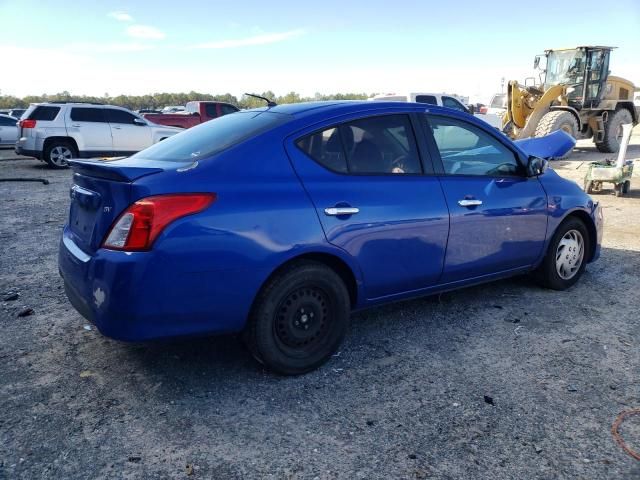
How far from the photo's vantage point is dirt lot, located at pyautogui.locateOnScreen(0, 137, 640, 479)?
250 cm

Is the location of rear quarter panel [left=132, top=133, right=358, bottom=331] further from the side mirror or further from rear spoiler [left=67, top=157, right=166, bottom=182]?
the side mirror

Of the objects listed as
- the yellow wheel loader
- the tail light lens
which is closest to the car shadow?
the yellow wheel loader

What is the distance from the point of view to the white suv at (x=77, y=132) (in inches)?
550

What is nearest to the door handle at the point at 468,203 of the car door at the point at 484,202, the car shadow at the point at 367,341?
the car door at the point at 484,202

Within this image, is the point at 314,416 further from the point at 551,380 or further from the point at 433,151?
the point at 433,151

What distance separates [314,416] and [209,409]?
1.90ft

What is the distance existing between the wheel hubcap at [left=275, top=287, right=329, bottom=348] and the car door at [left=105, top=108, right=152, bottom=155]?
519 inches

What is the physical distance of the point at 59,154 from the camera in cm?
1435

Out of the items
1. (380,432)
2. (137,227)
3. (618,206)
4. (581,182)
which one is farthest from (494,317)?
(581,182)

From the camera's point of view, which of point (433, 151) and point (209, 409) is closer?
point (209, 409)

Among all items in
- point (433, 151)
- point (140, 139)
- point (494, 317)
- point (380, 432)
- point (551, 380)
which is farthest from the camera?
point (140, 139)

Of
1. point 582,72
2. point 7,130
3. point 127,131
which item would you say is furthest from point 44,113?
point 582,72

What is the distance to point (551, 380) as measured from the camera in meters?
3.25

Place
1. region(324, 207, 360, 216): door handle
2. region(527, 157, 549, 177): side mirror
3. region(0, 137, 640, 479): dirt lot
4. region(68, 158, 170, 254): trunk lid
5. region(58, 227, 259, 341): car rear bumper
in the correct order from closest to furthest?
region(0, 137, 640, 479): dirt lot, region(58, 227, 259, 341): car rear bumper, region(68, 158, 170, 254): trunk lid, region(324, 207, 360, 216): door handle, region(527, 157, 549, 177): side mirror
